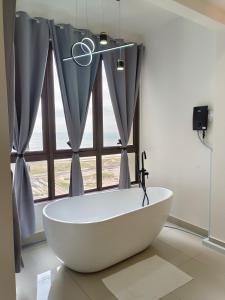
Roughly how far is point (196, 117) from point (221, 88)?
484 mm

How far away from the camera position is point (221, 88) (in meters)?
2.66

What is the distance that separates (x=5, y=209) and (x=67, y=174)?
2.03 meters

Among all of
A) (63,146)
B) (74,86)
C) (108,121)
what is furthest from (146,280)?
(74,86)

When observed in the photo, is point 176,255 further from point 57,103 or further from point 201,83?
point 57,103

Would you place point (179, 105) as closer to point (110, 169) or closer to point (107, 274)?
point (110, 169)

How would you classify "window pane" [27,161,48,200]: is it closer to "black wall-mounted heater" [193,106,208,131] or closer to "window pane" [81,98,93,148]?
"window pane" [81,98,93,148]

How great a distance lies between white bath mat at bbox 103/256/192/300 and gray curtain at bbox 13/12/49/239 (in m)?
1.23

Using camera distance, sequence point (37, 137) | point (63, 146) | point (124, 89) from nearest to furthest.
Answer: point (37, 137) < point (63, 146) < point (124, 89)

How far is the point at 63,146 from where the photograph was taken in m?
3.20

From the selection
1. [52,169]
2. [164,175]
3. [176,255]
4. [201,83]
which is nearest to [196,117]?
[201,83]

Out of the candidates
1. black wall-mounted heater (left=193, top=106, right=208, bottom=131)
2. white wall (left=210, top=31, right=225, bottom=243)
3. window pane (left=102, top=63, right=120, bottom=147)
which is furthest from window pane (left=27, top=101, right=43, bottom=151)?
white wall (left=210, top=31, right=225, bottom=243)

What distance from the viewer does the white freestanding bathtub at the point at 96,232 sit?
2.14m

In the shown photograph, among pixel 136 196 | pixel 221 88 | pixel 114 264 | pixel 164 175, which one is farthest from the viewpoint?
pixel 164 175

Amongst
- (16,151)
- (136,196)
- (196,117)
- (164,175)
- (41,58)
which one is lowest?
(136,196)
